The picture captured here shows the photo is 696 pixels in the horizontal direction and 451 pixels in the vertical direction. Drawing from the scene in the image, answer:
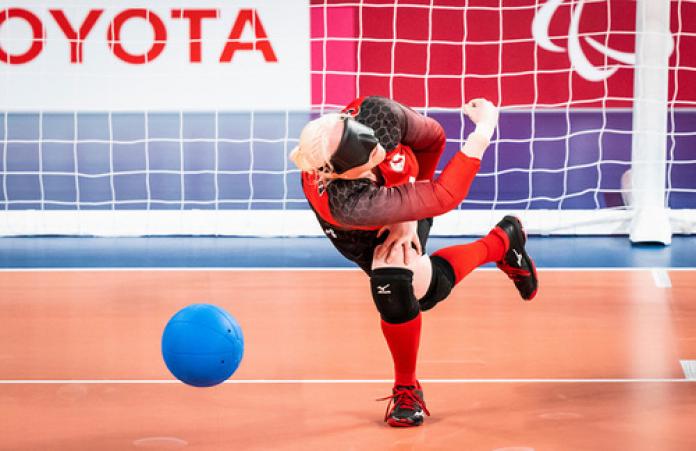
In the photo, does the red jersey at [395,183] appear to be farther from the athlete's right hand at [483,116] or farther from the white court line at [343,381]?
the white court line at [343,381]

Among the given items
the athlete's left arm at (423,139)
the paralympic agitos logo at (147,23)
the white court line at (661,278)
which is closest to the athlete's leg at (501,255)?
the athlete's left arm at (423,139)

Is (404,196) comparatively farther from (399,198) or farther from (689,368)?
(689,368)

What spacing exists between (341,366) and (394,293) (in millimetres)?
772

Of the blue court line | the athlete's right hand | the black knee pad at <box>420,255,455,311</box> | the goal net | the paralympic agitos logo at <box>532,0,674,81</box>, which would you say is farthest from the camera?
the paralympic agitos logo at <box>532,0,674,81</box>

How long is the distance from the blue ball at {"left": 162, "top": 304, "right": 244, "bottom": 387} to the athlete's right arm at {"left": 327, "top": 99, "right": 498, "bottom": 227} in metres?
0.57

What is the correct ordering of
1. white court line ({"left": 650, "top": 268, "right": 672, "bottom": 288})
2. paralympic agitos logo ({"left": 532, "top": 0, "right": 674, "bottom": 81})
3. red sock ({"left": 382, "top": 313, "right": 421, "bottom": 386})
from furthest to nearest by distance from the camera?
paralympic agitos logo ({"left": 532, "top": 0, "right": 674, "bottom": 81}) → white court line ({"left": 650, "top": 268, "right": 672, "bottom": 288}) → red sock ({"left": 382, "top": 313, "right": 421, "bottom": 386})

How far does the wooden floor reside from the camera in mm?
3215

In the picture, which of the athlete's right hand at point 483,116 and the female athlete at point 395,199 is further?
the athlete's right hand at point 483,116

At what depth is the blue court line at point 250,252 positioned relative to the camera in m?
5.89

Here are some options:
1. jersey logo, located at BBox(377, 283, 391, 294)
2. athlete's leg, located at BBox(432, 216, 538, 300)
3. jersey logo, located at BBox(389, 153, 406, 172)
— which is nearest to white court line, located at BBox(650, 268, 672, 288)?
athlete's leg, located at BBox(432, 216, 538, 300)

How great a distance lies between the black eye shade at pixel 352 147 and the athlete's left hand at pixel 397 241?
1.02 ft

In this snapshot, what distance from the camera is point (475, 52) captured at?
795 centimetres

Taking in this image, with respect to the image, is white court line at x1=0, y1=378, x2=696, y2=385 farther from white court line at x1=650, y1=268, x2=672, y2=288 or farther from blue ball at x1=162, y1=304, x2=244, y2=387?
white court line at x1=650, y1=268, x2=672, y2=288

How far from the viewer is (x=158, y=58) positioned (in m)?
7.30
